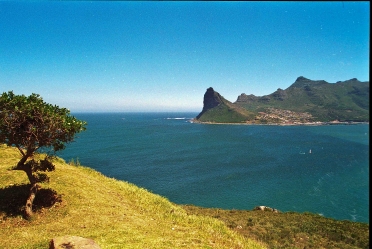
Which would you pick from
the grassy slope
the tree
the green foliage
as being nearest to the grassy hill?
the grassy slope

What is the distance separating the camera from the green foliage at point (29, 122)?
14.5 meters

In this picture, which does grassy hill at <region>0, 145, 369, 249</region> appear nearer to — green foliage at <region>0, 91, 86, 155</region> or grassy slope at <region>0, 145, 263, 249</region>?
grassy slope at <region>0, 145, 263, 249</region>

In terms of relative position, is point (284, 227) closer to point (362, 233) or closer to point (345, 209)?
point (362, 233)

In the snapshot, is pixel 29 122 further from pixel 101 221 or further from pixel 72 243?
pixel 72 243

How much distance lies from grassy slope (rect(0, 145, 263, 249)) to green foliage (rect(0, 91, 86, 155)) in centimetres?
438

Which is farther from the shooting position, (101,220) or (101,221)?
(101,220)

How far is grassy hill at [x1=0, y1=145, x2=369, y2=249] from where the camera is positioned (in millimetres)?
12453

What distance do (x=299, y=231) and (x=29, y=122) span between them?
32.2 metres

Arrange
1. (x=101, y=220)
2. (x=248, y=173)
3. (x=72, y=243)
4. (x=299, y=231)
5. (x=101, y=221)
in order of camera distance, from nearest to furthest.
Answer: (x=72, y=243) → (x=101, y=221) → (x=101, y=220) → (x=299, y=231) → (x=248, y=173)

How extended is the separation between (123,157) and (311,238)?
7385 centimetres

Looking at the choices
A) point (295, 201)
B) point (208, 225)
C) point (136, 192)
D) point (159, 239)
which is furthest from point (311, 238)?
point (295, 201)

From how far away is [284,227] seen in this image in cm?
3134

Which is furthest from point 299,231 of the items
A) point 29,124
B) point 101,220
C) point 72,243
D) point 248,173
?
point 248,173

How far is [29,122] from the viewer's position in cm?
1494
